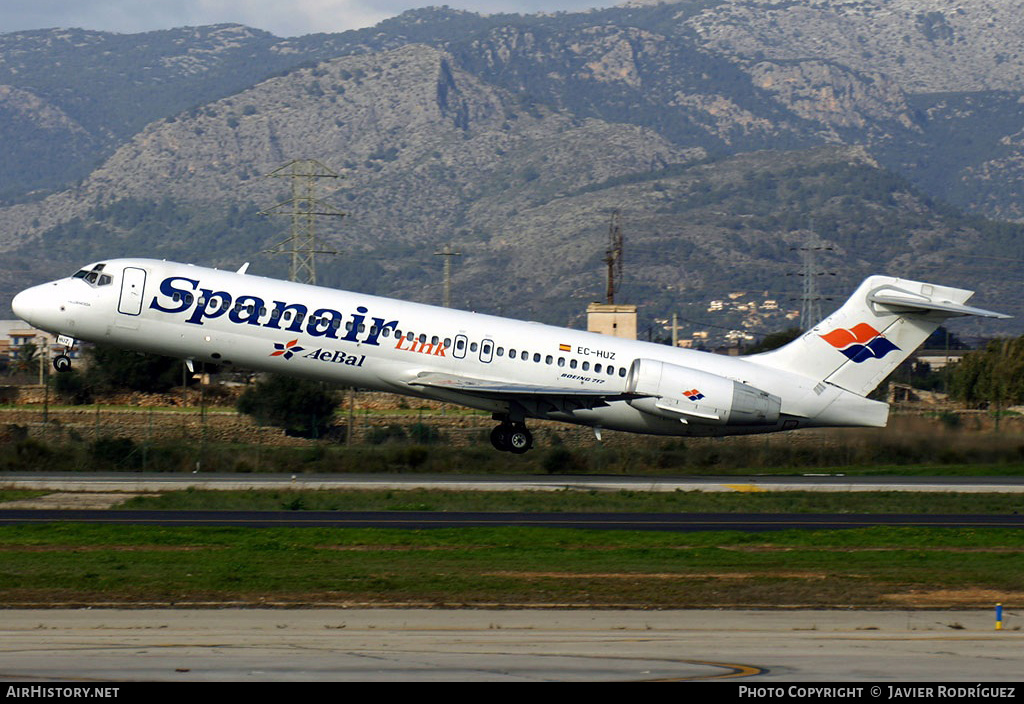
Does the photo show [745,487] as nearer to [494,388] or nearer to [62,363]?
[494,388]

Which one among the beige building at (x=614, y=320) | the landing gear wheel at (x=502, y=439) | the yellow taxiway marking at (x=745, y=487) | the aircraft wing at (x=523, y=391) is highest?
the beige building at (x=614, y=320)

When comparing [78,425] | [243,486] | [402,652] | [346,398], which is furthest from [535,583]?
[346,398]

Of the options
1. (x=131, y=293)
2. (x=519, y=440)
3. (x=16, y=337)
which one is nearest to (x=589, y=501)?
(x=519, y=440)

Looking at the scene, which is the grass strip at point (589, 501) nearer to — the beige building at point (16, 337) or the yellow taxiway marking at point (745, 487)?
the yellow taxiway marking at point (745, 487)

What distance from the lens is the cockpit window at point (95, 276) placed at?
1532 inches

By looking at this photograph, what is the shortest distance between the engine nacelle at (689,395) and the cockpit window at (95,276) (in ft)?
48.4

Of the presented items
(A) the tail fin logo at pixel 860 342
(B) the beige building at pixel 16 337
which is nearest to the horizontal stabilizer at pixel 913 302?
(A) the tail fin logo at pixel 860 342

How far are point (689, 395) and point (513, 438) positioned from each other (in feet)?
17.5

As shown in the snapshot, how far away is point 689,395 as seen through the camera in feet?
132

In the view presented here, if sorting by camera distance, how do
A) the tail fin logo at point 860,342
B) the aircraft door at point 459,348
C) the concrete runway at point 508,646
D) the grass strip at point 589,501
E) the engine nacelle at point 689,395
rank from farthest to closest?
the tail fin logo at point 860,342 < the engine nacelle at point 689,395 < the aircraft door at point 459,348 < the grass strip at point 589,501 < the concrete runway at point 508,646

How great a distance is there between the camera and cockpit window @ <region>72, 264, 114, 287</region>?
128 feet

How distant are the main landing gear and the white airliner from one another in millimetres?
43

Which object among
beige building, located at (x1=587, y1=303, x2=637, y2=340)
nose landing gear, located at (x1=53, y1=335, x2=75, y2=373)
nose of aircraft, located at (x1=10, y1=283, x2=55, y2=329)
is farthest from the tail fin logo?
beige building, located at (x1=587, y1=303, x2=637, y2=340)

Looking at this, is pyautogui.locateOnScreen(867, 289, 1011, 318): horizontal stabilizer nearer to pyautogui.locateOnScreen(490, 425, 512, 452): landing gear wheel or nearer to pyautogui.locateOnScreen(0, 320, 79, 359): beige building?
pyautogui.locateOnScreen(490, 425, 512, 452): landing gear wheel
